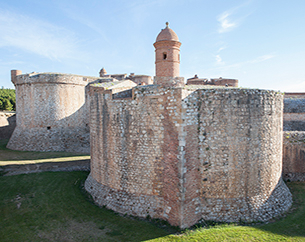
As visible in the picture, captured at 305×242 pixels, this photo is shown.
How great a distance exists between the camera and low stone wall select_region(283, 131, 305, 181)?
14.9 meters

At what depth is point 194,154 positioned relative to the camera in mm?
9656

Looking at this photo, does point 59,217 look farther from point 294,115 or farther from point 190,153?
point 294,115

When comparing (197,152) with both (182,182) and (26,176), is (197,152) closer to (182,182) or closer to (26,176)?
(182,182)

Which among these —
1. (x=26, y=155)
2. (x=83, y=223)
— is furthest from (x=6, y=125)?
(x=83, y=223)

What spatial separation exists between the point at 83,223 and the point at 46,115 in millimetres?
16531

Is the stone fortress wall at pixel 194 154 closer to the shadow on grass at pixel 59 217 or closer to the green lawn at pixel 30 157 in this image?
the shadow on grass at pixel 59 217

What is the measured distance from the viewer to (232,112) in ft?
32.4

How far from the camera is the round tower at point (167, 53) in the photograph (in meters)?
12.4

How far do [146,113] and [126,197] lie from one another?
4.26 meters

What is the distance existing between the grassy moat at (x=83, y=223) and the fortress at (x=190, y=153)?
20.7 inches

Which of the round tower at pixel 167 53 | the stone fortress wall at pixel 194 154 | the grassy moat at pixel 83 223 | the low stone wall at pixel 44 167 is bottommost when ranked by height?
the grassy moat at pixel 83 223

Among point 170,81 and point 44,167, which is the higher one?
point 170,81

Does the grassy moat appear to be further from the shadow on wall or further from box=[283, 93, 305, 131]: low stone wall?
the shadow on wall

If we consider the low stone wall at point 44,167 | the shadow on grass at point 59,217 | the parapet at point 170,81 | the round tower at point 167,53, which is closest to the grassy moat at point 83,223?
the shadow on grass at point 59,217
